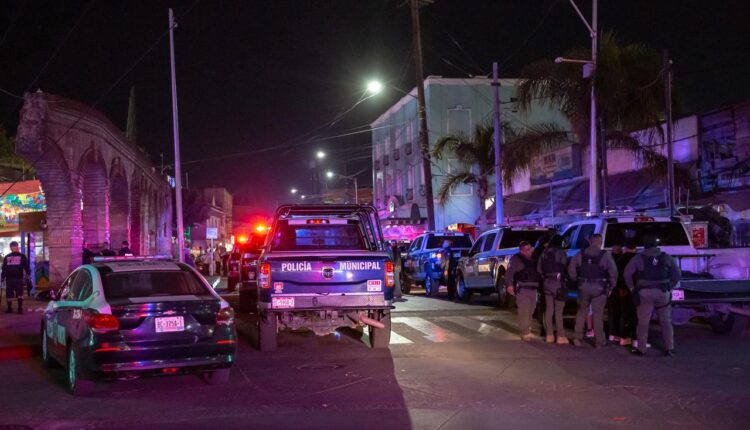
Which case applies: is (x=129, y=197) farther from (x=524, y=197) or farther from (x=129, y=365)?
(x=129, y=365)

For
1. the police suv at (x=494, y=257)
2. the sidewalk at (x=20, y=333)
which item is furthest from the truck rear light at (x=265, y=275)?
the police suv at (x=494, y=257)

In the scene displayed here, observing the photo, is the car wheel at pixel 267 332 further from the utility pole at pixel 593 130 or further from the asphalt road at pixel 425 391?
the utility pole at pixel 593 130

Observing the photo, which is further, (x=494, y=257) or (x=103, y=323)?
(x=494, y=257)

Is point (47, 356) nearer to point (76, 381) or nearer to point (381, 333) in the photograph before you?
point (76, 381)

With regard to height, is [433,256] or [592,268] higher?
[592,268]

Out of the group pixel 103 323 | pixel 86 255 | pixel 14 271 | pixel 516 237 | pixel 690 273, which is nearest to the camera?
pixel 103 323

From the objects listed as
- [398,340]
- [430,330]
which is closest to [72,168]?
[430,330]

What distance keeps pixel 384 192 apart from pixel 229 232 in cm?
3596

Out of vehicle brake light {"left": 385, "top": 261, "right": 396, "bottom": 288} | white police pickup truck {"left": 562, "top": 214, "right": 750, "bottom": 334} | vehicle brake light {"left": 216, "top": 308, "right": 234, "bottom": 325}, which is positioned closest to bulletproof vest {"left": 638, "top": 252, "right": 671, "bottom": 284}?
white police pickup truck {"left": 562, "top": 214, "right": 750, "bottom": 334}

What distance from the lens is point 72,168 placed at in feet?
66.9

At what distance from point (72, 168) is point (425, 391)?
15431mm

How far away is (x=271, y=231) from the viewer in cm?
1199

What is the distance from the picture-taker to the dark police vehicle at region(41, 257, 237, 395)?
7.84 metres

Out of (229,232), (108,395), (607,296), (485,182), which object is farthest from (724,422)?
(229,232)
